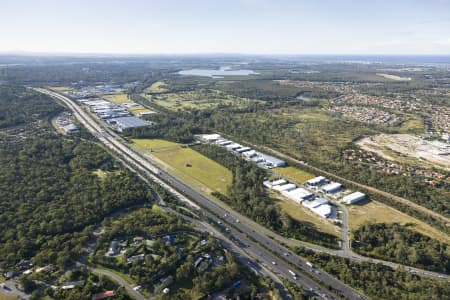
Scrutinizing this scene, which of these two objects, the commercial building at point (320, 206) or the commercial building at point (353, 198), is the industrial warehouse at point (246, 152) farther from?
the commercial building at point (353, 198)

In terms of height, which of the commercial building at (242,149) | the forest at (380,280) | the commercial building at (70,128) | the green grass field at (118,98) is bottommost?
the forest at (380,280)


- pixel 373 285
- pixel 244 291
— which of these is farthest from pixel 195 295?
pixel 373 285

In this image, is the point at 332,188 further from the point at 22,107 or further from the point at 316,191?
the point at 22,107

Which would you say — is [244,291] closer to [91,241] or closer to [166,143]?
[91,241]

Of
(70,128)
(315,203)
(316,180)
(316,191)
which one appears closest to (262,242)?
(315,203)

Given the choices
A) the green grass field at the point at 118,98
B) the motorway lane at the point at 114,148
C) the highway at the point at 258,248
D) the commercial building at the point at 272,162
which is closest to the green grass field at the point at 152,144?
the motorway lane at the point at 114,148

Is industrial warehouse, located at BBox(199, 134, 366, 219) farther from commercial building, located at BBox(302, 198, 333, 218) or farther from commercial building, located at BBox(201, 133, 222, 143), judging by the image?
commercial building, located at BBox(201, 133, 222, 143)

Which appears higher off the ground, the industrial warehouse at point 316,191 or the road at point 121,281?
the industrial warehouse at point 316,191
